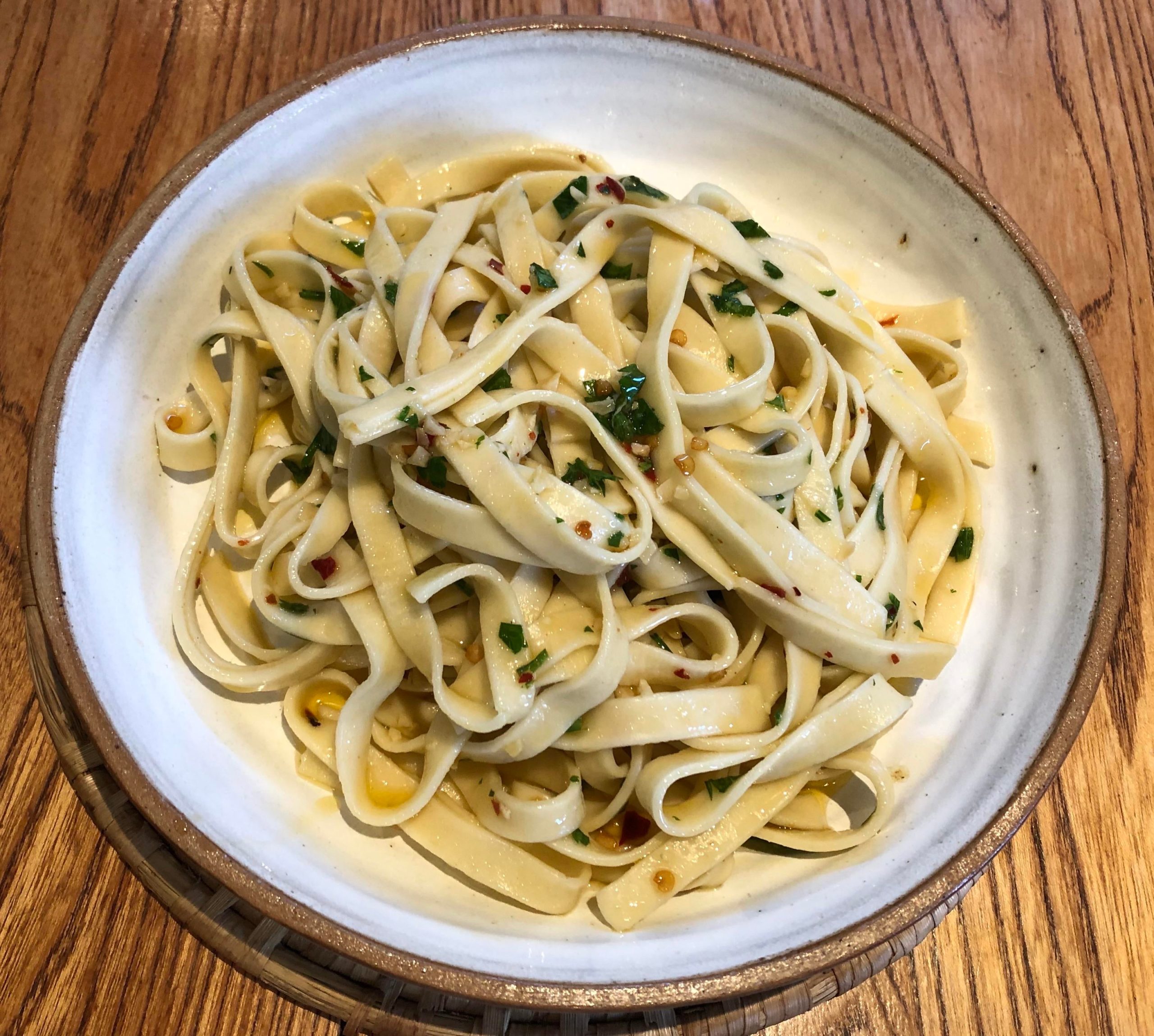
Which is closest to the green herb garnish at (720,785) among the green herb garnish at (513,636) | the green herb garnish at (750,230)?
the green herb garnish at (513,636)

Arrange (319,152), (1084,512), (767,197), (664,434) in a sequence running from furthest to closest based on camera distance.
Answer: (767,197)
(319,152)
(1084,512)
(664,434)

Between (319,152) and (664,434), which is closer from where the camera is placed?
(664,434)

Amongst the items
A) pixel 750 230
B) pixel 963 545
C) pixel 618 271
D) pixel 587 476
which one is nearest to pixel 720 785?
pixel 587 476

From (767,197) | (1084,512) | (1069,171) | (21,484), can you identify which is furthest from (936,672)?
(21,484)

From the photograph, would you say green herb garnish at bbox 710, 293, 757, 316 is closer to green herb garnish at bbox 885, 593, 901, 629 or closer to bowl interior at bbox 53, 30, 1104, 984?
bowl interior at bbox 53, 30, 1104, 984

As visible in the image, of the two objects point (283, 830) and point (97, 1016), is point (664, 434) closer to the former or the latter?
point (283, 830)

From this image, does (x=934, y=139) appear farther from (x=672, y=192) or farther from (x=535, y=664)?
(x=535, y=664)

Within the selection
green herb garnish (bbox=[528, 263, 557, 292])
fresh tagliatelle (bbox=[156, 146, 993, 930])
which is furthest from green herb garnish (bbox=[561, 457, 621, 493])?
green herb garnish (bbox=[528, 263, 557, 292])
